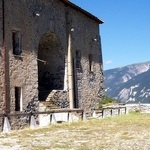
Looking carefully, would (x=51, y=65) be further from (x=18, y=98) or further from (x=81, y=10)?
(x=18, y=98)

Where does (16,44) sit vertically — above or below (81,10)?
below

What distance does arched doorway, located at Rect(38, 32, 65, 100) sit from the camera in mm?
24219

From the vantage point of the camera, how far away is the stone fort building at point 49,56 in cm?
1906

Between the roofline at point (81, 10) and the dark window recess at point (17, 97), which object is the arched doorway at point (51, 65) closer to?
the roofline at point (81, 10)

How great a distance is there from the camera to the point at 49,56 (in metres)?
24.9

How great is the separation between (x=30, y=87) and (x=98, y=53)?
1087 centimetres

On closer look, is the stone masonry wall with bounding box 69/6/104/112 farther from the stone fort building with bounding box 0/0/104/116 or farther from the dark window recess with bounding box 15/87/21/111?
the dark window recess with bounding box 15/87/21/111

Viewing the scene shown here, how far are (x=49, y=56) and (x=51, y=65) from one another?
2.16 feet

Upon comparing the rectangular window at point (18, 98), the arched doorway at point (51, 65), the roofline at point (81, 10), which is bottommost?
the rectangular window at point (18, 98)

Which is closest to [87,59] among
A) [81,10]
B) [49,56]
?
[81,10]

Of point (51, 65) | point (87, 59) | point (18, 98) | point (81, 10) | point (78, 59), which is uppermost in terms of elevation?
point (81, 10)

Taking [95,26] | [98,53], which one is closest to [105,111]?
[98,53]

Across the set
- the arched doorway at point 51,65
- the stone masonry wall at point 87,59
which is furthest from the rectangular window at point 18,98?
the stone masonry wall at point 87,59

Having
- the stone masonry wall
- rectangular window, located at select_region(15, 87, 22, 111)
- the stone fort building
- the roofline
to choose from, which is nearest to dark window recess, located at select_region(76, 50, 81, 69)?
the stone fort building
